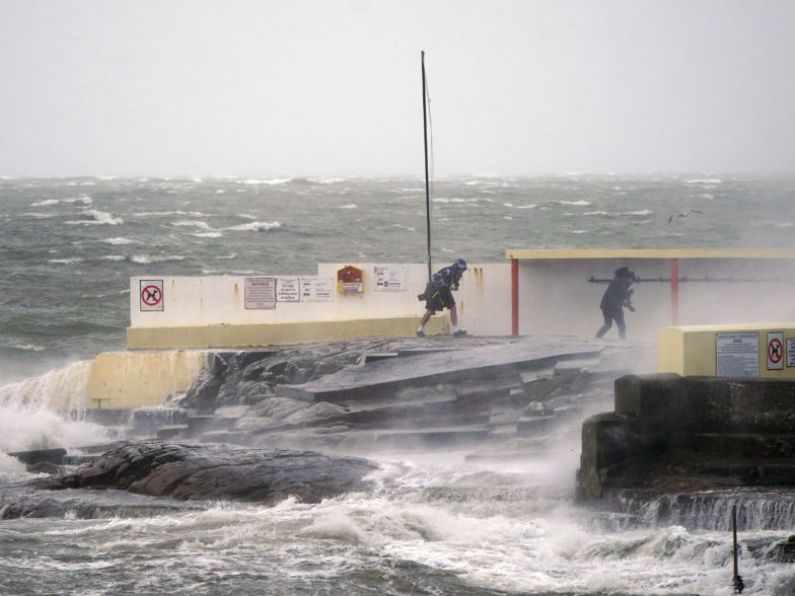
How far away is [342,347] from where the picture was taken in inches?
1015

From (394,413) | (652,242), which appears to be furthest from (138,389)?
(652,242)

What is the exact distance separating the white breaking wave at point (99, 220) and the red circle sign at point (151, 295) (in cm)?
4343

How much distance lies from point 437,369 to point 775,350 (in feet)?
20.8

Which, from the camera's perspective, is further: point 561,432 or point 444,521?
point 561,432

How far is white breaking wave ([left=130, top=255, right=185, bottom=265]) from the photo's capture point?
57.2 m

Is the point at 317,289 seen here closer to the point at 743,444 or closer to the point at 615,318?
the point at 615,318

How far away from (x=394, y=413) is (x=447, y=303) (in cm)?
446

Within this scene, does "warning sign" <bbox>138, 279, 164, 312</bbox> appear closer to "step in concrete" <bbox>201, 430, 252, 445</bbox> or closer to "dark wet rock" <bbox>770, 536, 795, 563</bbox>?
"step in concrete" <bbox>201, 430, 252, 445</bbox>

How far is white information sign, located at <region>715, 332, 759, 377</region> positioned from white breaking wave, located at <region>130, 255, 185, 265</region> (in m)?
40.9

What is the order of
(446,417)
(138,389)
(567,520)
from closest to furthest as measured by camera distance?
1. (567,520)
2. (446,417)
3. (138,389)

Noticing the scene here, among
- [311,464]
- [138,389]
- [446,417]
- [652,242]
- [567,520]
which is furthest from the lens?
[652,242]

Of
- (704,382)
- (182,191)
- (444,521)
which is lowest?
(444,521)

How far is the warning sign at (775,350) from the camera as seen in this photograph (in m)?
18.4

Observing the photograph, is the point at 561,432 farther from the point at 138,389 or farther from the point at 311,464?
the point at 138,389
